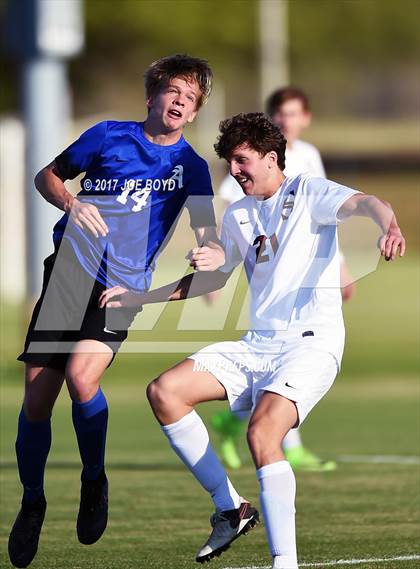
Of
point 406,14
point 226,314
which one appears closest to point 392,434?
point 226,314

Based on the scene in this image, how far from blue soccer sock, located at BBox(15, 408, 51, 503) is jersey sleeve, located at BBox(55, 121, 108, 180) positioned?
135cm

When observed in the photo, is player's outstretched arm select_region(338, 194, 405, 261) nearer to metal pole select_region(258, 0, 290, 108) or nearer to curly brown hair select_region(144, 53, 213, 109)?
curly brown hair select_region(144, 53, 213, 109)

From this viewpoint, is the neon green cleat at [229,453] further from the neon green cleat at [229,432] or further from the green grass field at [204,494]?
the green grass field at [204,494]

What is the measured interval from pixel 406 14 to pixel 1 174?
5489 cm

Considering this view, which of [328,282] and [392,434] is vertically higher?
[328,282]

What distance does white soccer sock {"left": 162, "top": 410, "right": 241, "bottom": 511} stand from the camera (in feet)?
23.0

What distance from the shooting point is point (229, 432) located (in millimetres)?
11148

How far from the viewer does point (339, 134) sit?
240 ft

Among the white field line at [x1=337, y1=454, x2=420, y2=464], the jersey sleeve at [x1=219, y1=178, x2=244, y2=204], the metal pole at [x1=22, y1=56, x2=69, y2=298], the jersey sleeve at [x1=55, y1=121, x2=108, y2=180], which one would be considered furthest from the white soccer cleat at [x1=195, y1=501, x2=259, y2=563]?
the metal pole at [x1=22, y1=56, x2=69, y2=298]

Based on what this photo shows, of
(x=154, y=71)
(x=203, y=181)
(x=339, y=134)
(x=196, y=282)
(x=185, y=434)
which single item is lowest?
(x=339, y=134)

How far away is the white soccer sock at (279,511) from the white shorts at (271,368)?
30 cm

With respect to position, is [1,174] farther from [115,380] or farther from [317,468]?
[317,468]

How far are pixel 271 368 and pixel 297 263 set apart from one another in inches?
20.9

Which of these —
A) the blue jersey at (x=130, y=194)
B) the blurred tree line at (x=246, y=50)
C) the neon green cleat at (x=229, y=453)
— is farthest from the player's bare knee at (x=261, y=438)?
the blurred tree line at (x=246, y=50)
